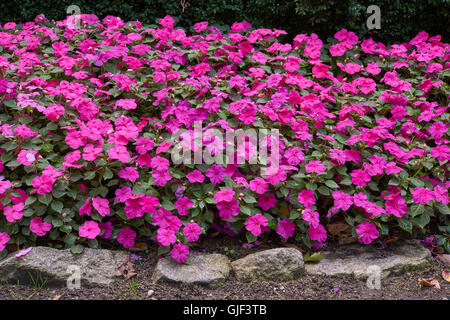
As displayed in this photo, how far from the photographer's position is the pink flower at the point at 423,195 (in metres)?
2.97

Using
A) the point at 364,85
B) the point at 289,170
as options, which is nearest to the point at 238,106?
the point at 289,170

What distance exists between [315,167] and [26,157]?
5.80 feet

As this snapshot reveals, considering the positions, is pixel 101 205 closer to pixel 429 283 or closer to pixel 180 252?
pixel 180 252

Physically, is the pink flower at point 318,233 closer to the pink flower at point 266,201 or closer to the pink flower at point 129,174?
the pink flower at point 266,201

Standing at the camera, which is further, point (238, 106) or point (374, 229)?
point (238, 106)

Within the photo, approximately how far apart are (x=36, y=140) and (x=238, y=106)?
4.40 ft

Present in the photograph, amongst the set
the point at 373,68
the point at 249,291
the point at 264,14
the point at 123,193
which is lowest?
the point at 249,291

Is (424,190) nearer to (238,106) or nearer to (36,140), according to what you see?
(238,106)

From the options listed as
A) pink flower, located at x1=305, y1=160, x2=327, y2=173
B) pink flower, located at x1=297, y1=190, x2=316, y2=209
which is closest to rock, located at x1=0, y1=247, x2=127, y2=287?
pink flower, located at x1=297, y1=190, x2=316, y2=209

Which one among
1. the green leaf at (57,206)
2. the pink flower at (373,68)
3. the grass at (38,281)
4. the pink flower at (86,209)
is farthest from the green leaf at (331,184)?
the grass at (38,281)

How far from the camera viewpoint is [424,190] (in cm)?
298

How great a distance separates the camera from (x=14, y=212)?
281cm

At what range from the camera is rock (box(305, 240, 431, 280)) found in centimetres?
293

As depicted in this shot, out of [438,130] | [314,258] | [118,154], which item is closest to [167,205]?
[118,154]
